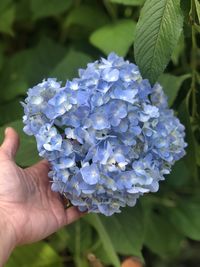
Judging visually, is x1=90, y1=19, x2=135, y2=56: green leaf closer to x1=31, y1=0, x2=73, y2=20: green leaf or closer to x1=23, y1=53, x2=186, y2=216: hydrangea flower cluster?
x1=31, y1=0, x2=73, y2=20: green leaf

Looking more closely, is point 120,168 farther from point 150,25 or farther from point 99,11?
point 99,11

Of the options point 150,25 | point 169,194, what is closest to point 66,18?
point 169,194

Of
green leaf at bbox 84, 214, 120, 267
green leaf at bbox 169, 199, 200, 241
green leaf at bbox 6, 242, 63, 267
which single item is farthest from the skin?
green leaf at bbox 169, 199, 200, 241

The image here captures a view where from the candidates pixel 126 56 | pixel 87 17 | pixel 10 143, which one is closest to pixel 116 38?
pixel 126 56

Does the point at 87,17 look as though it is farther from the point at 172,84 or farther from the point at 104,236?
the point at 104,236

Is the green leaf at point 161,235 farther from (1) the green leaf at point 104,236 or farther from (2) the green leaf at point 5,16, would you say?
(2) the green leaf at point 5,16

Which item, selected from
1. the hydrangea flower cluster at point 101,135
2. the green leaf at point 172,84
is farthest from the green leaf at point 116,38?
the hydrangea flower cluster at point 101,135
